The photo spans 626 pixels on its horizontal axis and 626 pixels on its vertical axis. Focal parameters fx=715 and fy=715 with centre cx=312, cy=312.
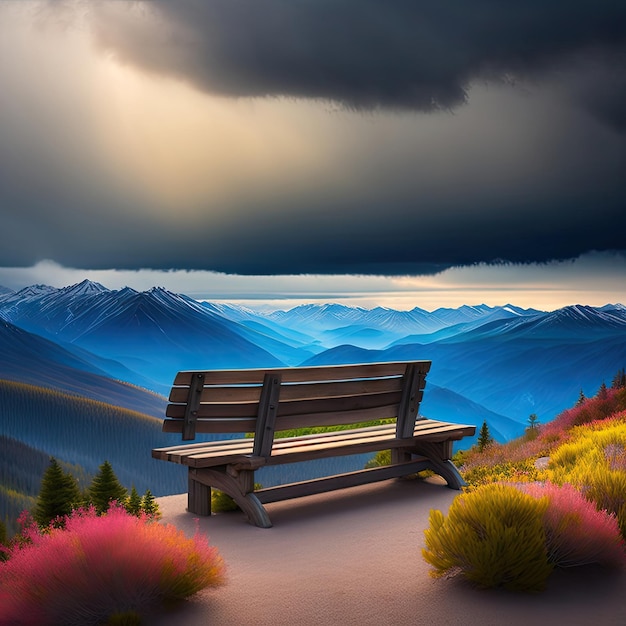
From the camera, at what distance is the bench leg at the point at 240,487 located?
20.4ft

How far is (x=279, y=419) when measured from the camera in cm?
655

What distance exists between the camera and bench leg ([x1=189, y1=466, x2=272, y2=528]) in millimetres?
6203

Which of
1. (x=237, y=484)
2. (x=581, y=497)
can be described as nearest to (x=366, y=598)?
(x=581, y=497)

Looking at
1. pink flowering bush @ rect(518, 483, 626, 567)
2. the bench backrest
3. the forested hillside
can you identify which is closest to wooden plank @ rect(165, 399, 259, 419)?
the bench backrest

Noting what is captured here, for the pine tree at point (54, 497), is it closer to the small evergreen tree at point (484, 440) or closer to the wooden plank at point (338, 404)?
the wooden plank at point (338, 404)

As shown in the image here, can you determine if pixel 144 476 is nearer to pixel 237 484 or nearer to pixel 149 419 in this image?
pixel 149 419

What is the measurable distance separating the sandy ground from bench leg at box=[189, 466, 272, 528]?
11 centimetres

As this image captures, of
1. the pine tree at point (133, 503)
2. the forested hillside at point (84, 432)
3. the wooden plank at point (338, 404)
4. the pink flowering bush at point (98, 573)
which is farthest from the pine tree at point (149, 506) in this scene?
the forested hillside at point (84, 432)

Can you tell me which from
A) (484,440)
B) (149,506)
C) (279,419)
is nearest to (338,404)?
(279,419)

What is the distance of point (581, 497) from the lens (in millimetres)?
4840

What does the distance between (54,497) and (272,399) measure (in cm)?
273

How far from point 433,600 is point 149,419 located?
21.9 m

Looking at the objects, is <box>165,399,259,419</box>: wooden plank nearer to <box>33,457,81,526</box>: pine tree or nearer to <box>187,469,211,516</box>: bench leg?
<box>187,469,211,516</box>: bench leg

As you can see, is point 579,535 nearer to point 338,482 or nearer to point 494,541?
point 494,541
